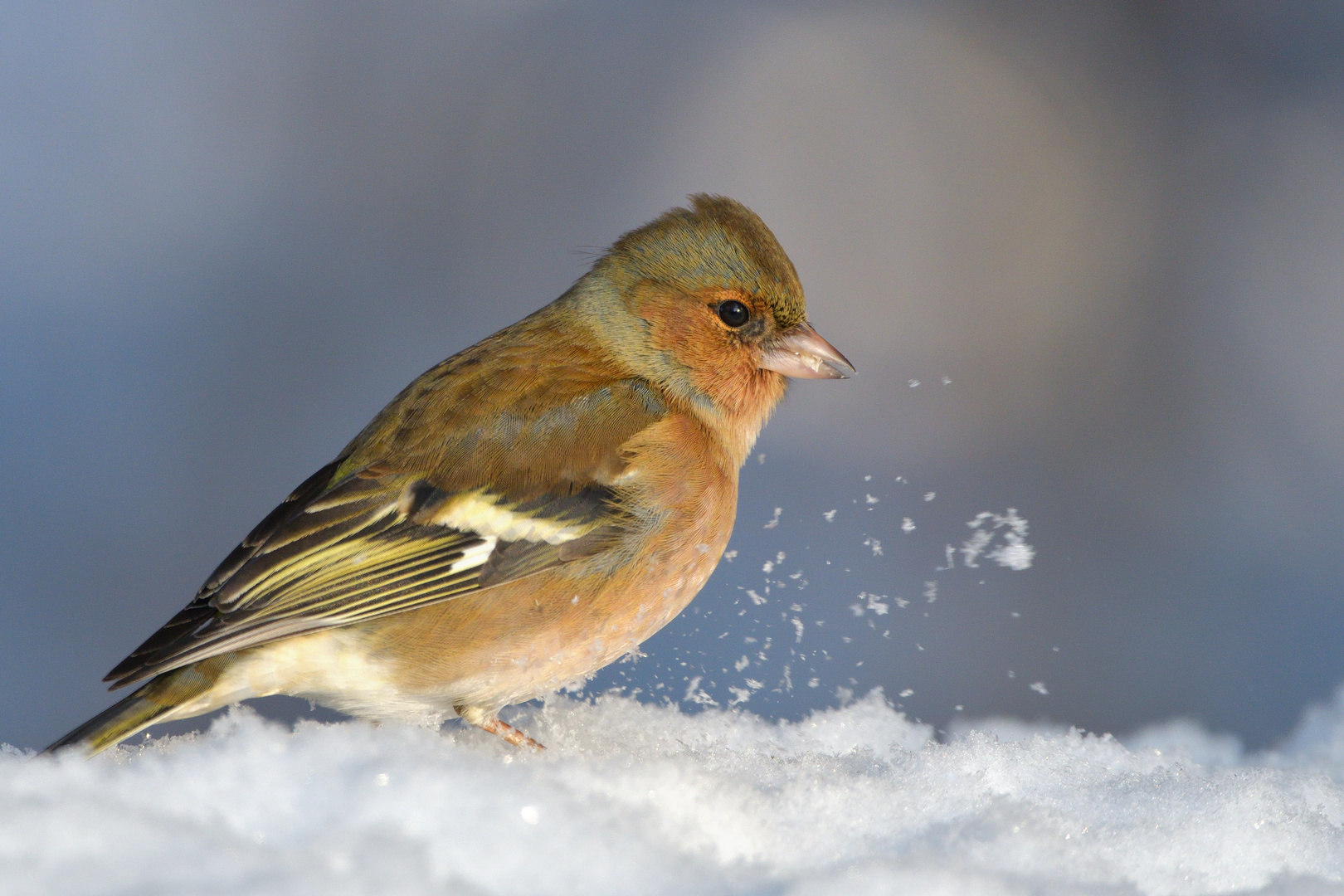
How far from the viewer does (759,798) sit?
1.29m

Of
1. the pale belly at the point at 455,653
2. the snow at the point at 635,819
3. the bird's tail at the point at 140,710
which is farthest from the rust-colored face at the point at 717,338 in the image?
the bird's tail at the point at 140,710

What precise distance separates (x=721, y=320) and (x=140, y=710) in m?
1.05

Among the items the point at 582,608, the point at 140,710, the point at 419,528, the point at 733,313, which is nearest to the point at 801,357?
the point at 733,313

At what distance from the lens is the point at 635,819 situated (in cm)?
118

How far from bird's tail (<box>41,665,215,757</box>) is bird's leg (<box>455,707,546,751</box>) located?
1.15ft

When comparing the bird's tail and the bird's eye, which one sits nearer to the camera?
the bird's tail

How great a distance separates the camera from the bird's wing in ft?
4.89

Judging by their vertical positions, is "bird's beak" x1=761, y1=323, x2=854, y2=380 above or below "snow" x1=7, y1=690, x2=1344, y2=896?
above

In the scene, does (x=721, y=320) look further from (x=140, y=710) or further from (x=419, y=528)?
(x=140, y=710)

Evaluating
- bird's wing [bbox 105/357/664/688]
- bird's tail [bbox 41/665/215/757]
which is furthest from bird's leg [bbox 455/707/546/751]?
bird's tail [bbox 41/665/215/757]

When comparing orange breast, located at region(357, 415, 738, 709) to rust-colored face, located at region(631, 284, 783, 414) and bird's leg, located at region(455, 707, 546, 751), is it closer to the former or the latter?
bird's leg, located at region(455, 707, 546, 751)

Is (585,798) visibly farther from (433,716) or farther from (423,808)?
(433,716)

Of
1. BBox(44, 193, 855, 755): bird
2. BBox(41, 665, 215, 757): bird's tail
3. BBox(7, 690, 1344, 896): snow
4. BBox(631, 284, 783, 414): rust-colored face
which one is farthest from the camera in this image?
BBox(631, 284, 783, 414): rust-colored face

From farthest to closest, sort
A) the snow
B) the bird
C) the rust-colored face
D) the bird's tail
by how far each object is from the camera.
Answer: the rust-colored face
the bird
the bird's tail
the snow
